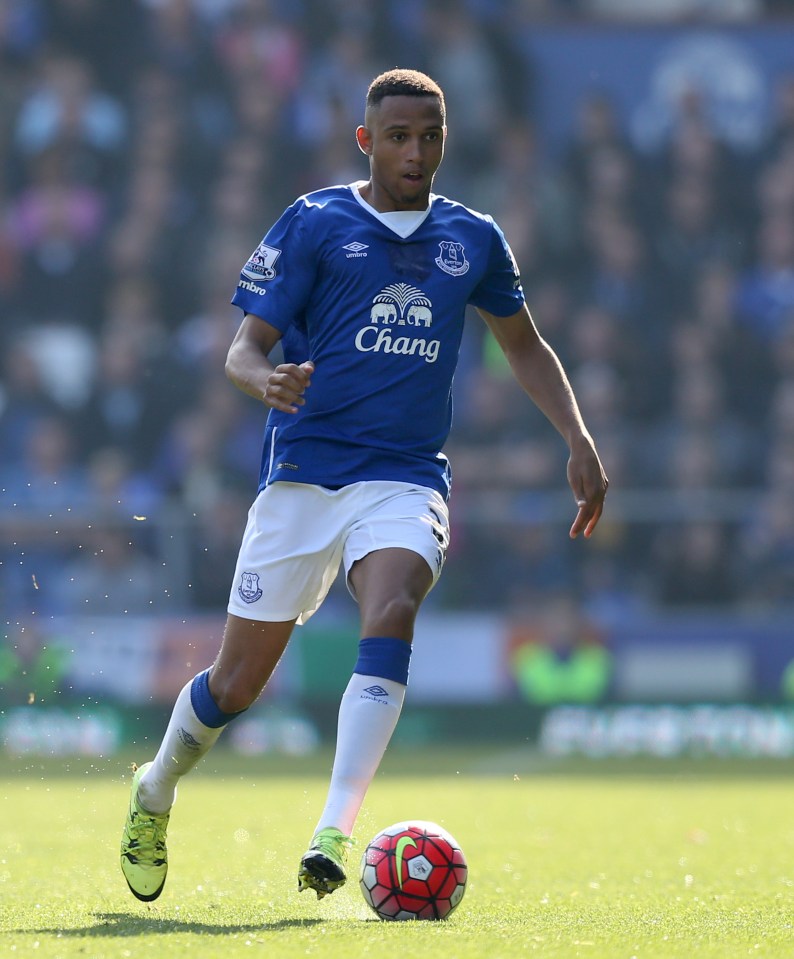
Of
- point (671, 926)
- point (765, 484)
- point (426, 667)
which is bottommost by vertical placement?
point (426, 667)

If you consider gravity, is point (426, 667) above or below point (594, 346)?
below

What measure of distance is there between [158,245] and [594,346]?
4.01 metres

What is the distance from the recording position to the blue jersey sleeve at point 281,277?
4973 mm

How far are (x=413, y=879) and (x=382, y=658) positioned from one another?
1.89 feet

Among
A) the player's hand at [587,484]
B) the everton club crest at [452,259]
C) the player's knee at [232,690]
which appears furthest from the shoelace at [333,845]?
the everton club crest at [452,259]

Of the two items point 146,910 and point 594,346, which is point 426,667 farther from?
point 146,910

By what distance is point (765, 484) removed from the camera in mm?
13727

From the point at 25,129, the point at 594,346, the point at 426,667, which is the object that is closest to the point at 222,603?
the point at 426,667

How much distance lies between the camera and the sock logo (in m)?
5.07

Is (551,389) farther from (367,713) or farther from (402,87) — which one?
(367,713)

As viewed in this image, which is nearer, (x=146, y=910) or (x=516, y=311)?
(x=146, y=910)

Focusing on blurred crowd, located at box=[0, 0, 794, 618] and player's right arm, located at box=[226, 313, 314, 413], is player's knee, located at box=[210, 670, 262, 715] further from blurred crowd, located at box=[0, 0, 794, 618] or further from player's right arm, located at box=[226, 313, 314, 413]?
blurred crowd, located at box=[0, 0, 794, 618]

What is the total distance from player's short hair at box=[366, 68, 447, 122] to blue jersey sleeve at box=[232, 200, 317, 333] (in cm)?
41

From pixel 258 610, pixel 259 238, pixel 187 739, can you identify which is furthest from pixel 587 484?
pixel 259 238
